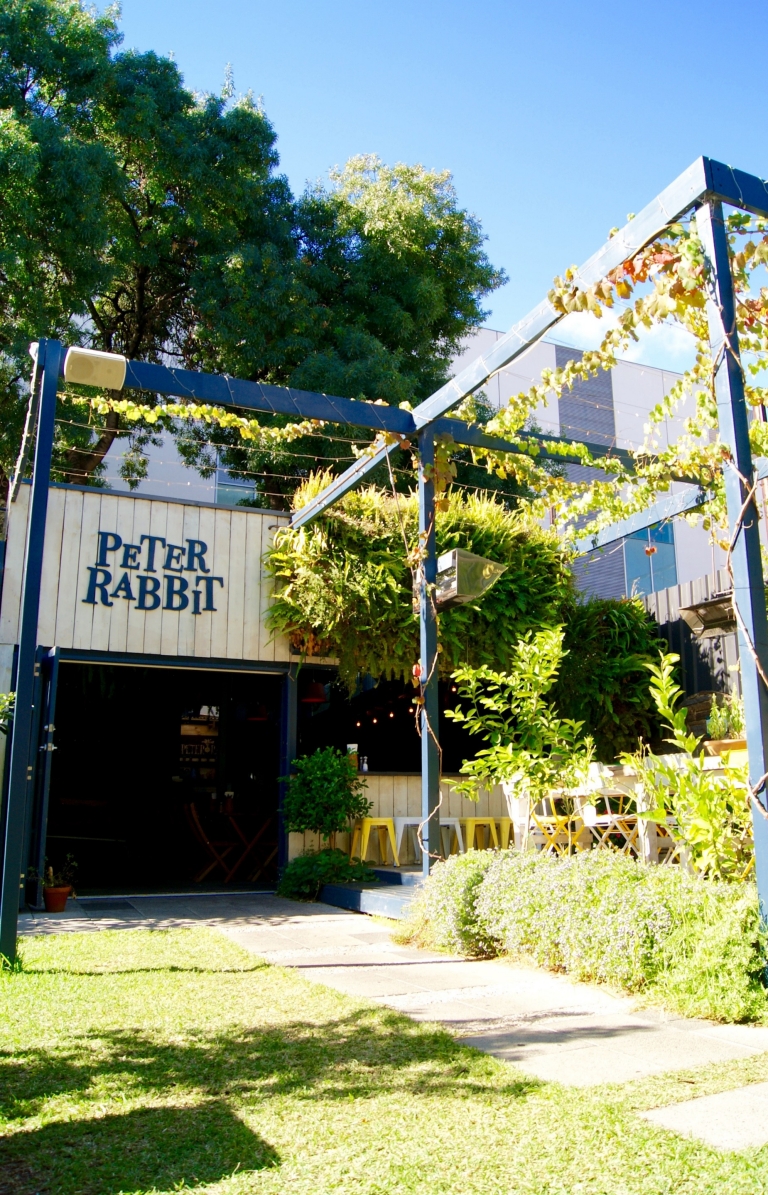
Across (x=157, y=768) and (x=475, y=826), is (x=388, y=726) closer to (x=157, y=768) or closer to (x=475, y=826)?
(x=475, y=826)

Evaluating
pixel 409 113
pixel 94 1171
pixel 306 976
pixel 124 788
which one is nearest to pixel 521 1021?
pixel 306 976

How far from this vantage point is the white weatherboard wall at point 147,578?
7.83 meters

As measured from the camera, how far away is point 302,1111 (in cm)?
254

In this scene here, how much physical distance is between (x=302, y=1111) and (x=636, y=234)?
4.07 m

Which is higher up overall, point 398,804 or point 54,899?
point 398,804

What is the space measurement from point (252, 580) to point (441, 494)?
247cm

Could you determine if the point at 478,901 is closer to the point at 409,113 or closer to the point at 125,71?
the point at 409,113

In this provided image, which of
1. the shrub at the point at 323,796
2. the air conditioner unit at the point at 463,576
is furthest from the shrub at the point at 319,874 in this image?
the air conditioner unit at the point at 463,576

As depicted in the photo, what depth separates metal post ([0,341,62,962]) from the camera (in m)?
4.63

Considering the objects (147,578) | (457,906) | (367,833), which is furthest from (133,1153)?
(147,578)

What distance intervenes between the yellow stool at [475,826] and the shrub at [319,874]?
46.5 inches

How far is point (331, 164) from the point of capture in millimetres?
15422

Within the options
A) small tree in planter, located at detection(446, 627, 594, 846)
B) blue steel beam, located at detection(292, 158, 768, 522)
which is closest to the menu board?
small tree in planter, located at detection(446, 627, 594, 846)

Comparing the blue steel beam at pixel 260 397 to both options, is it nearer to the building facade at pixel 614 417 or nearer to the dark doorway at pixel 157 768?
the dark doorway at pixel 157 768
